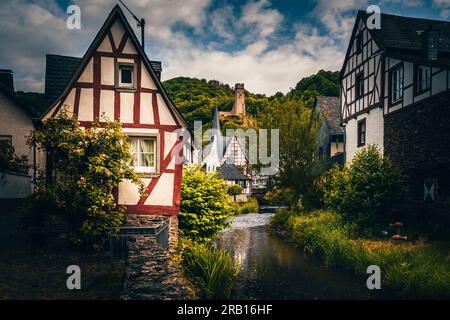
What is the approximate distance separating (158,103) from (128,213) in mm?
4103

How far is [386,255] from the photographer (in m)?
9.93

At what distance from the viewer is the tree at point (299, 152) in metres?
19.2

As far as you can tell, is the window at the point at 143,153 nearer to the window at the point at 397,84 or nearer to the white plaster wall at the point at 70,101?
the white plaster wall at the point at 70,101

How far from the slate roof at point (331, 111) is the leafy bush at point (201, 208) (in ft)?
59.8

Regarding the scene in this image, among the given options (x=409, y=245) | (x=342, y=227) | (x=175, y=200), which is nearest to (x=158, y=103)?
(x=175, y=200)

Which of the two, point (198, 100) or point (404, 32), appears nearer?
point (404, 32)

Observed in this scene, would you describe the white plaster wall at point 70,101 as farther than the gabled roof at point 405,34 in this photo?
No

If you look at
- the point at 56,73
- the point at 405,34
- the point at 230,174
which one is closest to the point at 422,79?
the point at 405,34

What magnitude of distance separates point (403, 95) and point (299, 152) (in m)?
6.77

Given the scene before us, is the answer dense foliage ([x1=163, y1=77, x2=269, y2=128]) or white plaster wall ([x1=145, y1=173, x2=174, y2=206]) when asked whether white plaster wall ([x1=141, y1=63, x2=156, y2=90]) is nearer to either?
white plaster wall ([x1=145, y1=173, x2=174, y2=206])

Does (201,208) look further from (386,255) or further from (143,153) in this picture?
(386,255)

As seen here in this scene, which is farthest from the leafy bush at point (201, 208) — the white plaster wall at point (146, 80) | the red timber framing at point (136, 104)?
the white plaster wall at point (146, 80)

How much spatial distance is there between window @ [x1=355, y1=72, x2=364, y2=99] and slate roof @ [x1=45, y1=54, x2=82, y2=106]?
16623 mm
